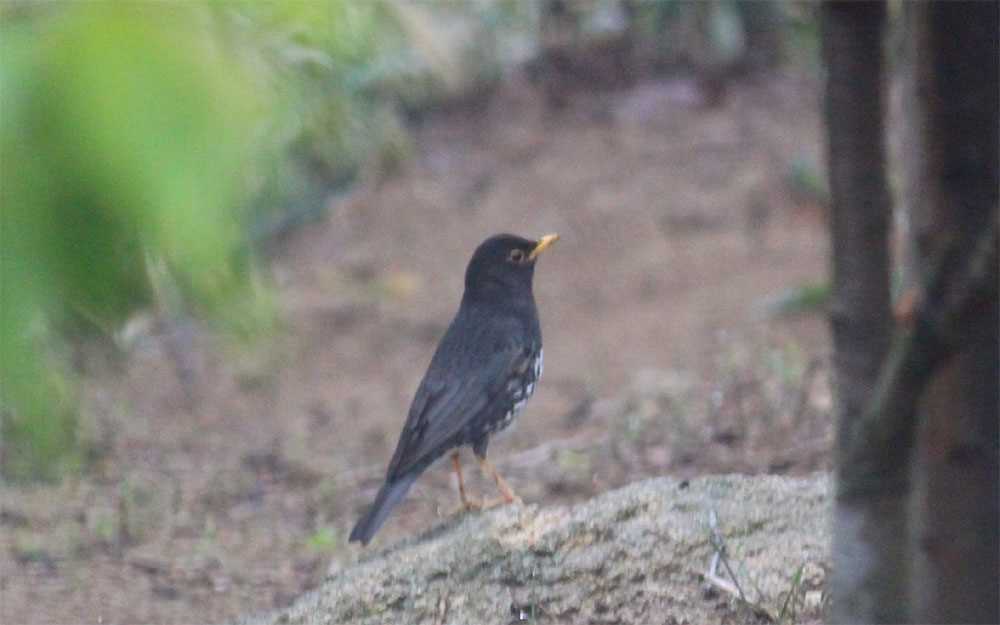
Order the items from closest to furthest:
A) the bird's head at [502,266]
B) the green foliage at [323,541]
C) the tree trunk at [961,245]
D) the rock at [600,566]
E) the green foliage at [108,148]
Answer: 1. the green foliage at [108,148]
2. the tree trunk at [961,245]
3. the rock at [600,566]
4. the bird's head at [502,266]
5. the green foliage at [323,541]

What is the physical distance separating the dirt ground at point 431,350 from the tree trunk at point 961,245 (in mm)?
1338

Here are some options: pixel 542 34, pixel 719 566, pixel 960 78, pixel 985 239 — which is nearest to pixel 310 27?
pixel 985 239

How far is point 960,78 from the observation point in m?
2.70

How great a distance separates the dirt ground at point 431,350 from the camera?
593 centimetres

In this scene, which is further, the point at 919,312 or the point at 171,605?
the point at 171,605

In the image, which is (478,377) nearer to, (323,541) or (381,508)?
(381,508)

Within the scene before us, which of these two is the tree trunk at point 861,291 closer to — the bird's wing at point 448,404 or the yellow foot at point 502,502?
the yellow foot at point 502,502

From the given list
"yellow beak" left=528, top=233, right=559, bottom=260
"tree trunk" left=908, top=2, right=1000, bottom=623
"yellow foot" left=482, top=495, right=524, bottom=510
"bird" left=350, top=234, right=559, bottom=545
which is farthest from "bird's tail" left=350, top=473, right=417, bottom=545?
"tree trunk" left=908, top=2, right=1000, bottom=623

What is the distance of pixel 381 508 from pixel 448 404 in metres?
0.50

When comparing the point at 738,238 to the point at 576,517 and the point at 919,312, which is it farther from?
the point at 919,312

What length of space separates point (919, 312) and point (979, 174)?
1.04ft

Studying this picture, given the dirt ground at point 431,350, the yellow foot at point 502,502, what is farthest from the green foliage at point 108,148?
the yellow foot at point 502,502

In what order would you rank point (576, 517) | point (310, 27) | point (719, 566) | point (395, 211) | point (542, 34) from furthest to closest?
point (542, 34) < point (395, 211) < point (576, 517) < point (719, 566) < point (310, 27)

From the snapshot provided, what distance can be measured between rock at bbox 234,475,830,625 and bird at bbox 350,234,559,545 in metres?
0.54
